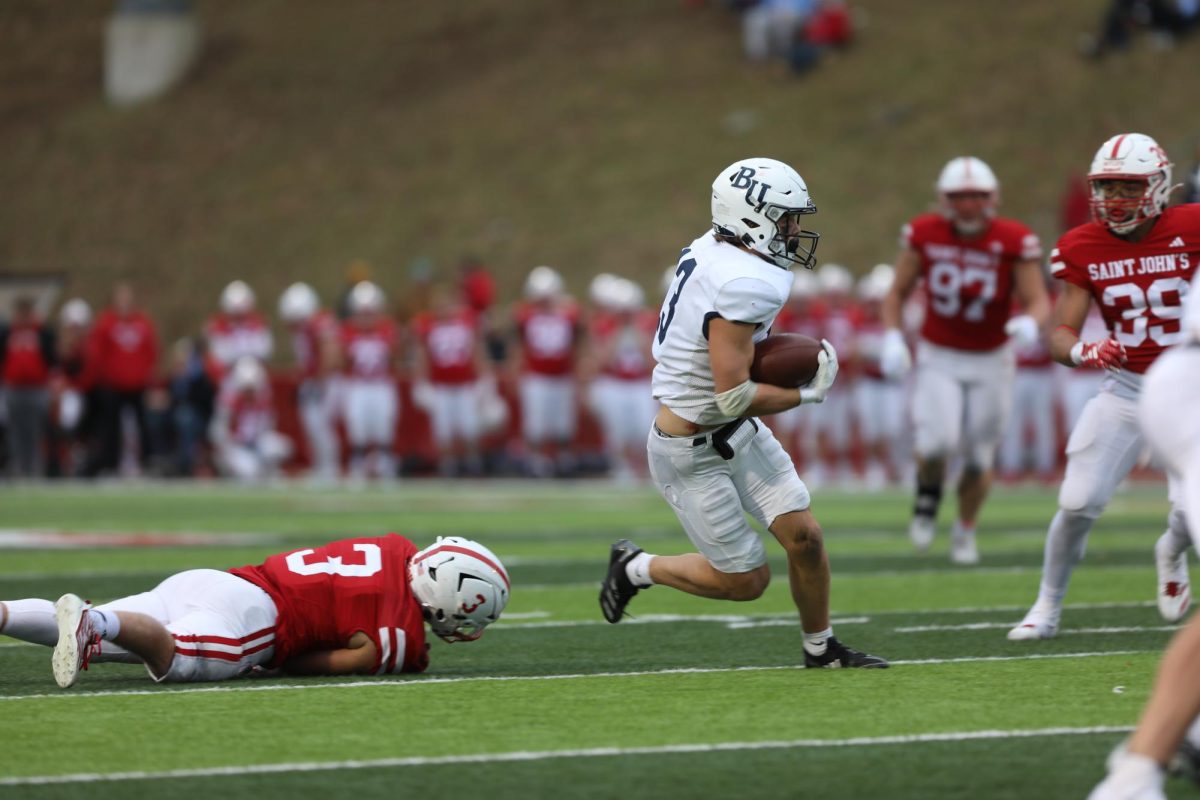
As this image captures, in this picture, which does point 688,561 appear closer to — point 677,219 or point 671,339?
point 671,339

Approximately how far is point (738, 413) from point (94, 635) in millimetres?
1920

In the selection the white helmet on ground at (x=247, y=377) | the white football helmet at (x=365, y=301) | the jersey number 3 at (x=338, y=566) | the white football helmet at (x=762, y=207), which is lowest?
the jersey number 3 at (x=338, y=566)

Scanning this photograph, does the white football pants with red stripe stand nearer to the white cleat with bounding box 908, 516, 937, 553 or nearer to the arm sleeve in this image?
the arm sleeve

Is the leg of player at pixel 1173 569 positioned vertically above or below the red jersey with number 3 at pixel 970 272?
below

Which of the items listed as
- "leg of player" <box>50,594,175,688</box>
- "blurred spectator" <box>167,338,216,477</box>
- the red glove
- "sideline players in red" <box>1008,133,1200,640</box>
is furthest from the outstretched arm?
"blurred spectator" <box>167,338,216,477</box>

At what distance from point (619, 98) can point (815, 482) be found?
1310 centimetres

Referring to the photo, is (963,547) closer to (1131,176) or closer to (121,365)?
(1131,176)

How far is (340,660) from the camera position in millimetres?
5750

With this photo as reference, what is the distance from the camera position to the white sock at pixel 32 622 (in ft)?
17.8

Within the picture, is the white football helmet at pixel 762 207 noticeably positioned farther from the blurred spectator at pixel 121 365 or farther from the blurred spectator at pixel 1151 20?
the blurred spectator at pixel 1151 20

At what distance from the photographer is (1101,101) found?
24.5 m

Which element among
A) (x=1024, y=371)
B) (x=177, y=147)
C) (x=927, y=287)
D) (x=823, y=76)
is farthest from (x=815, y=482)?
(x=177, y=147)

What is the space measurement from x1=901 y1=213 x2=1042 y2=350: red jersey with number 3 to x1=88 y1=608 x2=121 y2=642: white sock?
5.12 m

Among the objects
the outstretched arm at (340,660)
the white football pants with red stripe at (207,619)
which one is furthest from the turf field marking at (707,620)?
the white football pants with red stripe at (207,619)
